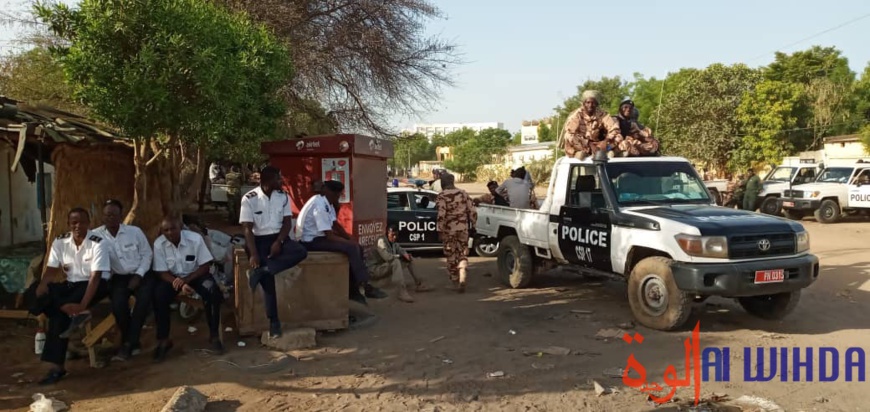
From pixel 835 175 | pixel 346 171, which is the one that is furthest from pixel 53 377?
pixel 835 175

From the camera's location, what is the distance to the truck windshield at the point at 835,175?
1898 cm

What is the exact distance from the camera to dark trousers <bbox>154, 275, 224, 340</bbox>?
228 inches

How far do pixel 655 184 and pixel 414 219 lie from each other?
17.6 feet

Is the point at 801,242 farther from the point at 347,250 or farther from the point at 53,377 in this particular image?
the point at 53,377

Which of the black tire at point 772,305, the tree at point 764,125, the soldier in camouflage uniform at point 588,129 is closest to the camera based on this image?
the black tire at point 772,305

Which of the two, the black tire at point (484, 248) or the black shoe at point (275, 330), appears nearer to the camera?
the black shoe at point (275, 330)

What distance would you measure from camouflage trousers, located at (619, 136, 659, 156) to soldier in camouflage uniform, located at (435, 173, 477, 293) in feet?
7.60

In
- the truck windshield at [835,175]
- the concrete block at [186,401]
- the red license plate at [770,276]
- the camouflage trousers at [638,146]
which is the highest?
the camouflage trousers at [638,146]

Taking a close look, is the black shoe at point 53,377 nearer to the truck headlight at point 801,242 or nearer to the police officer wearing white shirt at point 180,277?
the police officer wearing white shirt at point 180,277

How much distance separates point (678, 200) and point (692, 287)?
172cm

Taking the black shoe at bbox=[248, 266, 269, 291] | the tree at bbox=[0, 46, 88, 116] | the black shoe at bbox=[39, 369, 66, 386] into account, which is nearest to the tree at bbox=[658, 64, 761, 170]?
the tree at bbox=[0, 46, 88, 116]

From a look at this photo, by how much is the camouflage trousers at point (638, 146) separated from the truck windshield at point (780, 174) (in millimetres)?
14748

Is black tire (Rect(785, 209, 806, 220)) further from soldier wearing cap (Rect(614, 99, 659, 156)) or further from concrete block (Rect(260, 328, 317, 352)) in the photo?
concrete block (Rect(260, 328, 317, 352))

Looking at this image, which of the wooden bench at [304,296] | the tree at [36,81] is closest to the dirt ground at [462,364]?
the wooden bench at [304,296]
